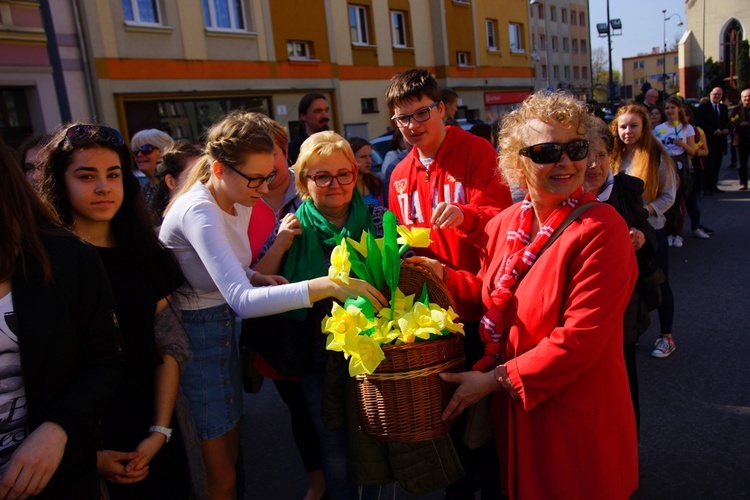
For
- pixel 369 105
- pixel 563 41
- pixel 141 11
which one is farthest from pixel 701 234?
pixel 563 41

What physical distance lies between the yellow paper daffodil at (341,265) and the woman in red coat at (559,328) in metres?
0.51

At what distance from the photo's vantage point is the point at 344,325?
1.88 meters

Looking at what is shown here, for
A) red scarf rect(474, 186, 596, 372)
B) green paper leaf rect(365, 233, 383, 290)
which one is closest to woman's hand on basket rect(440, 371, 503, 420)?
red scarf rect(474, 186, 596, 372)

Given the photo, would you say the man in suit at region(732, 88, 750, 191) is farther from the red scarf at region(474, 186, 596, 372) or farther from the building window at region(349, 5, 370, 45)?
the building window at region(349, 5, 370, 45)

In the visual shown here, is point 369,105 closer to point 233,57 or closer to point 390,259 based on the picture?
point 233,57

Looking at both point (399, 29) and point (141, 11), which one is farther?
point (399, 29)

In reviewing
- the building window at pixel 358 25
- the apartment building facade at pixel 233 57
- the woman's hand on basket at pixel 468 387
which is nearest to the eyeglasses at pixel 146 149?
the apartment building facade at pixel 233 57

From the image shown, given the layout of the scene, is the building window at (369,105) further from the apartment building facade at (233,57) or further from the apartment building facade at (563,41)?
the apartment building facade at (563,41)

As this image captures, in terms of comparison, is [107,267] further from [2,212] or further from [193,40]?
[193,40]

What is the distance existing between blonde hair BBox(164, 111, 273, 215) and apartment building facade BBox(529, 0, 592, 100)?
43487 mm

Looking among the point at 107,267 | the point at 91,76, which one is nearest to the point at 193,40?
the point at 91,76

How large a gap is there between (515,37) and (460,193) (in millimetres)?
31015

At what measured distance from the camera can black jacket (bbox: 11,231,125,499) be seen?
158 cm

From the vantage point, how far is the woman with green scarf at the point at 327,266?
7.59 ft
